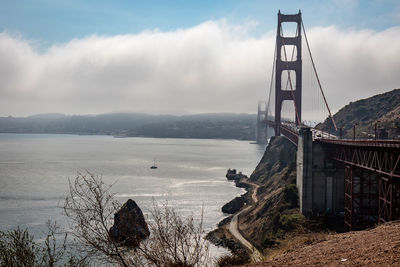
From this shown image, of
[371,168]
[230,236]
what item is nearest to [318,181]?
[230,236]

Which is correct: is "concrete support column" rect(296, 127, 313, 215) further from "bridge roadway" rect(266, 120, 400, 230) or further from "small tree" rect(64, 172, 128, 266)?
"small tree" rect(64, 172, 128, 266)

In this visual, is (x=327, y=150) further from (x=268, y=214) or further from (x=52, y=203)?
(x=52, y=203)

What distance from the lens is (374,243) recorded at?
12.4 meters

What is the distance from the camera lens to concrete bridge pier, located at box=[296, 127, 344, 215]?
3503 cm

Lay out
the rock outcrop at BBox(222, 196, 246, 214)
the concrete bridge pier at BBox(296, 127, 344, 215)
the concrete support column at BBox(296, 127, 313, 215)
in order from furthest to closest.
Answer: the rock outcrop at BBox(222, 196, 246, 214), the concrete support column at BBox(296, 127, 313, 215), the concrete bridge pier at BBox(296, 127, 344, 215)


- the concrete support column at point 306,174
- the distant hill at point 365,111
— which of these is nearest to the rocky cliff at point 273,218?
the concrete support column at point 306,174

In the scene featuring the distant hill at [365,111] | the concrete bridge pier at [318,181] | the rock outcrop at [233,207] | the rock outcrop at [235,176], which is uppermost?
the distant hill at [365,111]

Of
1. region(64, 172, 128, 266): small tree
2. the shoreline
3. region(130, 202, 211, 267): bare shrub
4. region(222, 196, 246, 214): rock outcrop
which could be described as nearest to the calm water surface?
region(222, 196, 246, 214): rock outcrop

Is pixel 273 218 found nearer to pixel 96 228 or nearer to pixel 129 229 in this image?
pixel 129 229

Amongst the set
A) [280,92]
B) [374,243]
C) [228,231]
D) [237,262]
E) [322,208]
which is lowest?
[228,231]

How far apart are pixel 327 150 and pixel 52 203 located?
3474cm

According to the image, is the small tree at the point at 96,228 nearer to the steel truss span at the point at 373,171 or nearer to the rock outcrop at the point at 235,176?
the steel truss span at the point at 373,171

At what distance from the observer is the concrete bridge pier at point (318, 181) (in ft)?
115

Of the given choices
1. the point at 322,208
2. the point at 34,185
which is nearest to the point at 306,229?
the point at 322,208
